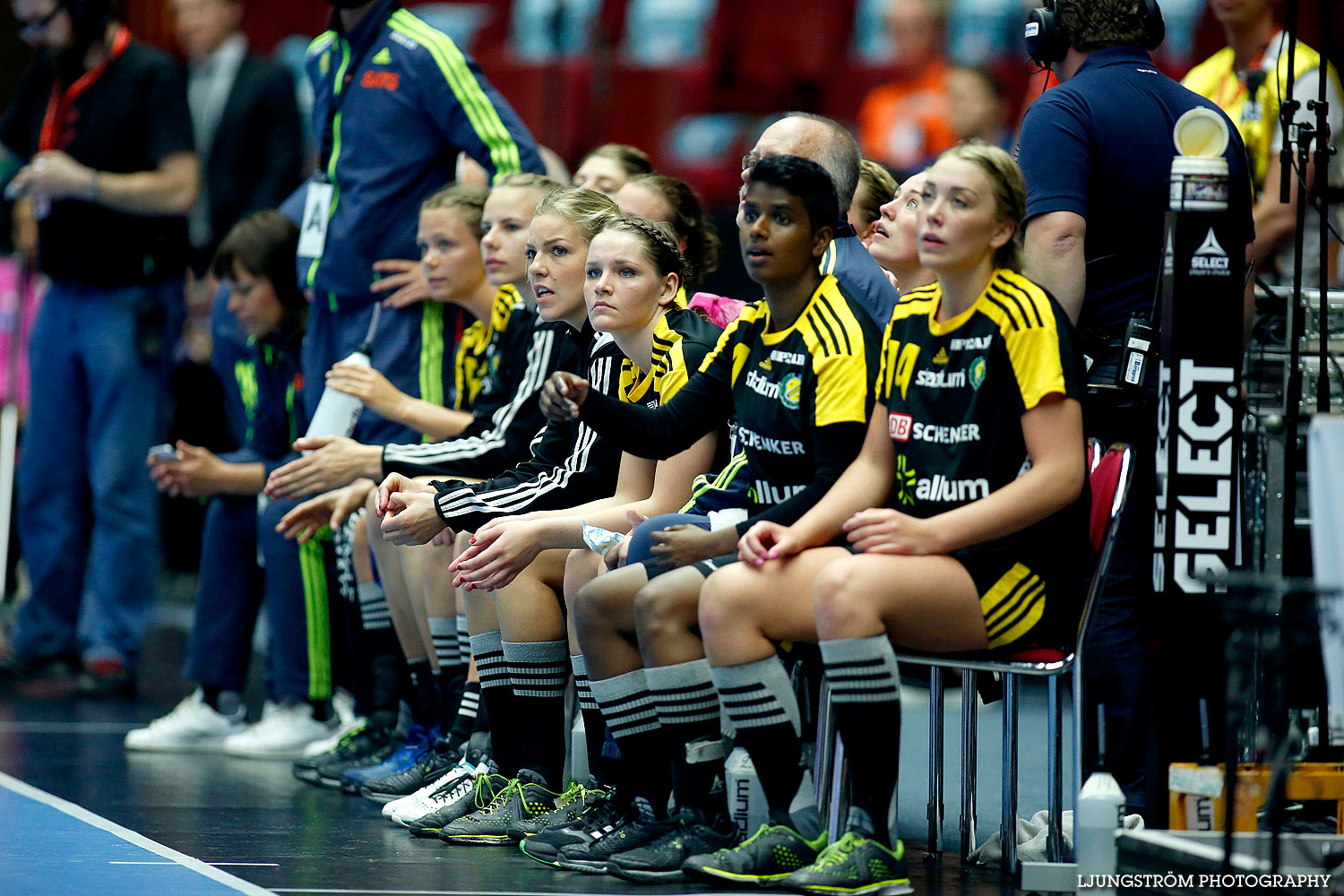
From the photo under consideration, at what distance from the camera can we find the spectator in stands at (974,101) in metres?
6.06

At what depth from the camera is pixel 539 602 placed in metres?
3.46

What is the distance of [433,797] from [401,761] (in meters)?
0.55

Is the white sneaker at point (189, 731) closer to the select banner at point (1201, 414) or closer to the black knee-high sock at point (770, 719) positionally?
the black knee-high sock at point (770, 719)

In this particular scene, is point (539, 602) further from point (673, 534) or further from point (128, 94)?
point (128, 94)

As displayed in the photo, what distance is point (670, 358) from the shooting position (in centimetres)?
335

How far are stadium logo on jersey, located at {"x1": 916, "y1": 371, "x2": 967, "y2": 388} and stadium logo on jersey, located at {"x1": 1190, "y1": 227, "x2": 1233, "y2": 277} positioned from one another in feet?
1.28

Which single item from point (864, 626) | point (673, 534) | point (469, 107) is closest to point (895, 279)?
point (673, 534)

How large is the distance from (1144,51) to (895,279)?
25.9 inches

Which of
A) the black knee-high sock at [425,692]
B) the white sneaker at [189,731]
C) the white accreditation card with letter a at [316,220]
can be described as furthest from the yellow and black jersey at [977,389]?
the white sneaker at [189,731]

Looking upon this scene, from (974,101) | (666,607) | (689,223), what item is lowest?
(666,607)

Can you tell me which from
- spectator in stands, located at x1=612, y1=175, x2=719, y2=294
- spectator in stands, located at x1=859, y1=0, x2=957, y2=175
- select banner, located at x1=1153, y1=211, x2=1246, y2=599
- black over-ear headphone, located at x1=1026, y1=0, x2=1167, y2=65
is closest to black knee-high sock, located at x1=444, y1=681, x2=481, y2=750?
spectator in stands, located at x1=612, y1=175, x2=719, y2=294

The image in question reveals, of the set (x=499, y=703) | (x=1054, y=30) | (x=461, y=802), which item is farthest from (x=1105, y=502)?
(x=461, y=802)

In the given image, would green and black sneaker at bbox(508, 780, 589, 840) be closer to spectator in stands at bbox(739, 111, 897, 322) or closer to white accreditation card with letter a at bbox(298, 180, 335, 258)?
spectator in stands at bbox(739, 111, 897, 322)

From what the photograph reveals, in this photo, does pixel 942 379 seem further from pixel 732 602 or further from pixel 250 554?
pixel 250 554
